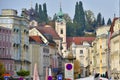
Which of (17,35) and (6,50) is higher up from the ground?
(17,35)

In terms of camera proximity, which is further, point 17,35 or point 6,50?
point 17,35

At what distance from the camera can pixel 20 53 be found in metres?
84.9

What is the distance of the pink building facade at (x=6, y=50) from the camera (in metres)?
75.8

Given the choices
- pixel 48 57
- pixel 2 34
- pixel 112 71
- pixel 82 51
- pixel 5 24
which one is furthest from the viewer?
pixel 82 51

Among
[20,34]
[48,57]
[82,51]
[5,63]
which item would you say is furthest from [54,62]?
[82,51]

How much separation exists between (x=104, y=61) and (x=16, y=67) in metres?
50.1

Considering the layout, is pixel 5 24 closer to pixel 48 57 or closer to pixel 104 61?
pixel 48 57

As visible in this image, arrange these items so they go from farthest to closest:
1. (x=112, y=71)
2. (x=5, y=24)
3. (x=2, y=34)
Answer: (x=112, y=71), (x=5, y=24), (x=2, y=34)

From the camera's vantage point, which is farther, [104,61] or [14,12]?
[104,61]

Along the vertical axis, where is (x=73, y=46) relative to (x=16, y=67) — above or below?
above

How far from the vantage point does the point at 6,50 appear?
254ft

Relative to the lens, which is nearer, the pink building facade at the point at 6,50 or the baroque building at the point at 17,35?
the pink building facade at the point at 6,50

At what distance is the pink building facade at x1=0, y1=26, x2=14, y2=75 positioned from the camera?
75794mm

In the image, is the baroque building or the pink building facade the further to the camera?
the baroque building
